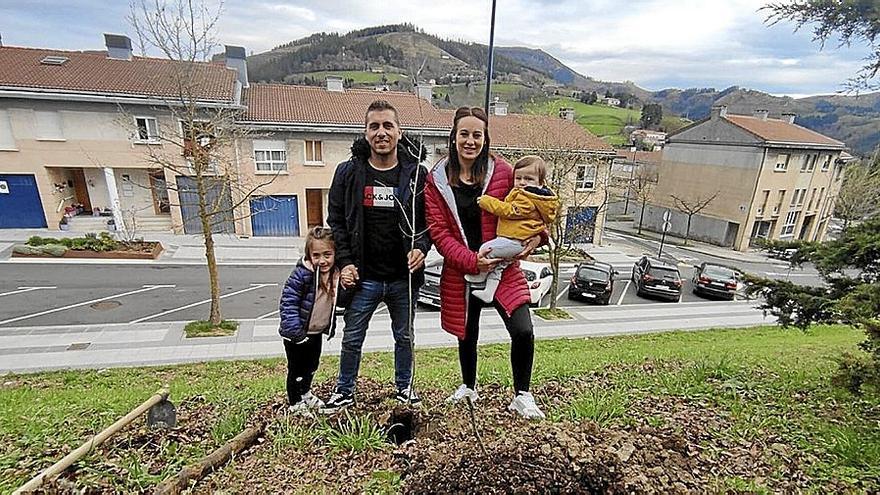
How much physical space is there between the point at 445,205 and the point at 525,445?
4.96 ft

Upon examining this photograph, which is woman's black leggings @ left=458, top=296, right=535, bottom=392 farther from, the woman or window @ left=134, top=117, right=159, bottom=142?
window @ left=134, top=117, right=159, bottom=142

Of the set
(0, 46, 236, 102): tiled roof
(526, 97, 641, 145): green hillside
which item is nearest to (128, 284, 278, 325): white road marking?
(0, 46, 236, 102): tiled roof

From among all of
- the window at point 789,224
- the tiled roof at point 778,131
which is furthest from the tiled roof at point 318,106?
the window at point 789,224

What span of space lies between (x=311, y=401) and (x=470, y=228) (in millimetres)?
1702

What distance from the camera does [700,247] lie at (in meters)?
28.5

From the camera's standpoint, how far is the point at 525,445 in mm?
2389

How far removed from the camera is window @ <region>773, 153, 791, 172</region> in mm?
26750

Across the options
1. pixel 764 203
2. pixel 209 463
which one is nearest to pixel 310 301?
pixel 209 463

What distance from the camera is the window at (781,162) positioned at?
26.8m

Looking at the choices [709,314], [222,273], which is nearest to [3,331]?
[222,273]

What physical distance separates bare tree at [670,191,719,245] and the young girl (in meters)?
31.3

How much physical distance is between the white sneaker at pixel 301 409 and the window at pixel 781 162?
32.7m

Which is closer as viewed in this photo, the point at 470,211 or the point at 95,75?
the point at 470,211

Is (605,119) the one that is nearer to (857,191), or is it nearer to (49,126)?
(857,191)
